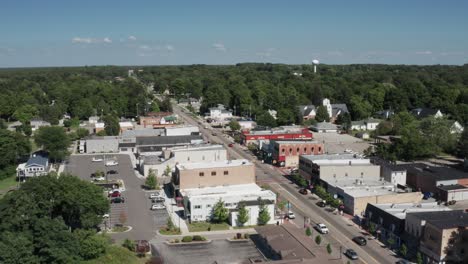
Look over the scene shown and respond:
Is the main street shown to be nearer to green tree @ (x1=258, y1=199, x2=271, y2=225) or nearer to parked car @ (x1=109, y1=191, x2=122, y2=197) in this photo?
green tree @ (x1=258, y1=199, x2=271, y2=225)

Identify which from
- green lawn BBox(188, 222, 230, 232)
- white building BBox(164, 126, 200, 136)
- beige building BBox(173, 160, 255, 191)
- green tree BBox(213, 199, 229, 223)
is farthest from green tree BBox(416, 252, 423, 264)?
white building BBox(164, 126, 200, 136)

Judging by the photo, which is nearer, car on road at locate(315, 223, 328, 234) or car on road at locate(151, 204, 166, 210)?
car on road at locate(315, 223, 328, 234)

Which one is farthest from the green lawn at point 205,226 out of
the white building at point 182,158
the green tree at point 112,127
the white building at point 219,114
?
the white building at point 219,114

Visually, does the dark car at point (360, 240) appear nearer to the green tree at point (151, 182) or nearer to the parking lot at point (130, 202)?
the parking lot at point (130, 202)

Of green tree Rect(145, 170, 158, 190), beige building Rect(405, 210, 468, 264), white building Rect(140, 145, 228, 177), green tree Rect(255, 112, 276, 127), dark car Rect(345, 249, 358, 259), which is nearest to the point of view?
beige building Rect(405, 210, 468, 264)

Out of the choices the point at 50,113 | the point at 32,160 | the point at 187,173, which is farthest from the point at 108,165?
the point at 50,113

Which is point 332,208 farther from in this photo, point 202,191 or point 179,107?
point 179,107
